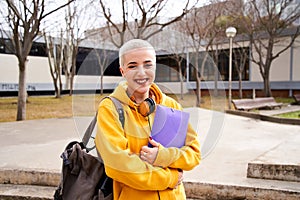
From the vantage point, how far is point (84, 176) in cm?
151

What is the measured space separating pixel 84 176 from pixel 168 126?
54 centimetres

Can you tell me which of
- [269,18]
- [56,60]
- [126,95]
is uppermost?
[269,18]

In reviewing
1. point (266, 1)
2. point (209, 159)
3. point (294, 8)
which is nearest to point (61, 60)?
point (266, 1)

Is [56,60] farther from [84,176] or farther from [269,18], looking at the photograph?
[84,176]

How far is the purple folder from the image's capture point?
4.22ft

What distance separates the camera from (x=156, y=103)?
142 centimetres

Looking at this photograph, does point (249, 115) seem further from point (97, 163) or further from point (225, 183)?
point (97, 163)

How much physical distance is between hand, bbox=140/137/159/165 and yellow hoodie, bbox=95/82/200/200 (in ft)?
0.06

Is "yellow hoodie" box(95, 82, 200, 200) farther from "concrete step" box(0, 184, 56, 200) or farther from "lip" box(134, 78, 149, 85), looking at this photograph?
"concrete step" box(0, 184, 56, 200)

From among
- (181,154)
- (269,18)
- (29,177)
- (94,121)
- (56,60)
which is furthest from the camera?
(56,60)

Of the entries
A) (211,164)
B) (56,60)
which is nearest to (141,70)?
(211,164)

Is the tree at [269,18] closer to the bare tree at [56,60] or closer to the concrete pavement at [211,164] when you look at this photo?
the bare tree at [56,60]

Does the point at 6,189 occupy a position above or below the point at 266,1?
below

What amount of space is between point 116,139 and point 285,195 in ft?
7.71
